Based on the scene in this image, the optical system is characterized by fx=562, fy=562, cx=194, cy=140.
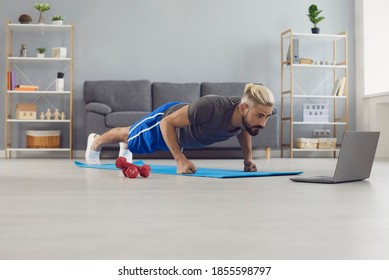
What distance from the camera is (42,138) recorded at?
20.2ft

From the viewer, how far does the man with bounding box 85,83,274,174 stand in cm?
288

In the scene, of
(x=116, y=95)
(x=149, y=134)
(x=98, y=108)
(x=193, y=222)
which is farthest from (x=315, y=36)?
(x=193, y=222)

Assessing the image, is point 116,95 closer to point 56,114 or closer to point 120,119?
point 120,119

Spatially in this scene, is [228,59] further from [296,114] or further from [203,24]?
[296,114]

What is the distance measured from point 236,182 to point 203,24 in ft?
14.4

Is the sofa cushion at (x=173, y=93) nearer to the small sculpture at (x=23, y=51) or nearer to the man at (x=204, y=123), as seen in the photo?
the small sculpture at (x=23, y=51)

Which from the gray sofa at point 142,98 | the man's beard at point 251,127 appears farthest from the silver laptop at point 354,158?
the gray sofa at point 142,98

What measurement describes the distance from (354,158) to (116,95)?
13.2 feet

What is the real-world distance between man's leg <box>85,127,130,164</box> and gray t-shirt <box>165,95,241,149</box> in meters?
0.75

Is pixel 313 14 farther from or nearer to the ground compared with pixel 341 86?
farther from the ground

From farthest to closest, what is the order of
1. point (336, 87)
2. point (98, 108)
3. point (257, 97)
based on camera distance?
1. point (336, 87)
2. point (98, 108)
3. point (257, 97)

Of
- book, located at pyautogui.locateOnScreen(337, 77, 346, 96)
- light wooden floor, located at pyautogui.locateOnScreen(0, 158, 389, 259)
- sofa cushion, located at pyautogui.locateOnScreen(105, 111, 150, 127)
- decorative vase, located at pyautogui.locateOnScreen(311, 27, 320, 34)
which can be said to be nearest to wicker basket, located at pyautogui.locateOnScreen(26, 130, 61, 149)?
sofa cushion, located at pyautogui.locateOnScreen(105, 111, 150, 127)

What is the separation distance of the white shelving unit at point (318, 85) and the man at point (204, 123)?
10.9 feet

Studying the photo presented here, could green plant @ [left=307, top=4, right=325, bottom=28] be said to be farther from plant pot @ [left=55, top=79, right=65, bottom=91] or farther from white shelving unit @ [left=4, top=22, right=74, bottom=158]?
plant pot @ [left=55, top=79, right=65, bottom=91]
